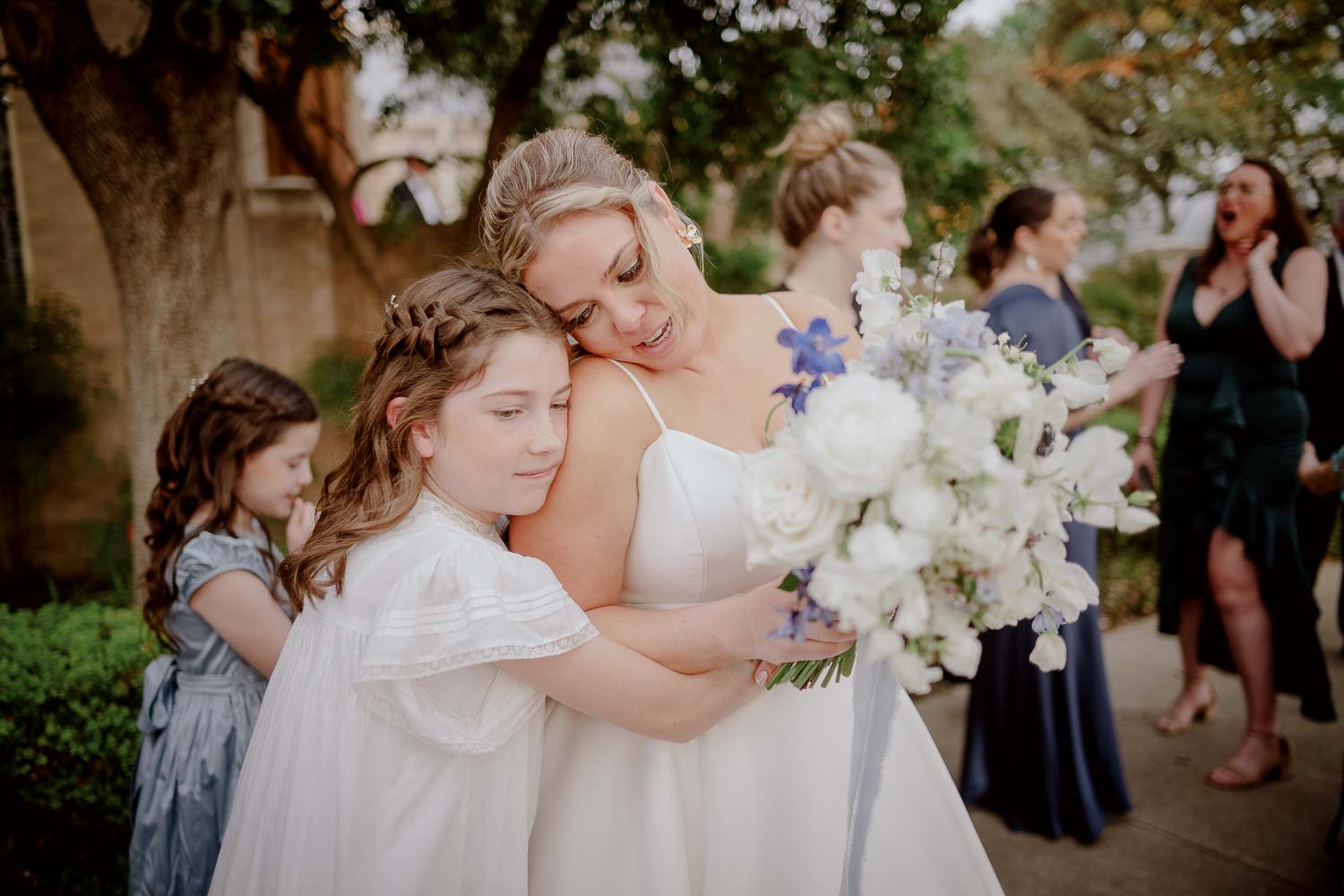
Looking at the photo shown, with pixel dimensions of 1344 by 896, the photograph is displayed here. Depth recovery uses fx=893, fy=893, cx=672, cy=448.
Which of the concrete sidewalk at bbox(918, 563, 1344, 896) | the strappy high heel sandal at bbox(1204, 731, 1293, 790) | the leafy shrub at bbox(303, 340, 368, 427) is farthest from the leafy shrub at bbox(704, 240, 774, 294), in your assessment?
the strappy high heel sandal at bbox(1204, 731, 1293, 790)

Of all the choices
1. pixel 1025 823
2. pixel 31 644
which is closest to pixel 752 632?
pixel 1025 823

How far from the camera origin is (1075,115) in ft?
47.0

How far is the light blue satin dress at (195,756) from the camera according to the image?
233cm

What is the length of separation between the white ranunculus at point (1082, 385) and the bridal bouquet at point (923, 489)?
0.03 meters

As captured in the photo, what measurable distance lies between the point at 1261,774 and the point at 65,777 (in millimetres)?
4574

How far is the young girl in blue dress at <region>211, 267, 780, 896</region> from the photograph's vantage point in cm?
156

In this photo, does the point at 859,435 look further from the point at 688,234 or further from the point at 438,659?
the point at 688,234

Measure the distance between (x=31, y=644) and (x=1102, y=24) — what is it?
16.0 m

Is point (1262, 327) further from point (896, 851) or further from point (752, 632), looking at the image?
point (752, 632)

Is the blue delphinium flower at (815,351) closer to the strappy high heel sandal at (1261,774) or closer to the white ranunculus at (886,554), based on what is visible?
the white ranunculus at (886,554)

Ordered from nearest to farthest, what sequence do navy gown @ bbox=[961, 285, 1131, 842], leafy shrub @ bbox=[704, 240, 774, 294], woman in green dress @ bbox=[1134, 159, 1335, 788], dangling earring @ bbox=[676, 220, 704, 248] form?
1. dangling earring @ bbox=[676, 220, 704, 248]
2. navy gown @ bbox=[961, 285, 1131, 842]
3. woman in green dress @ bbox=[1134, 159, 1335, 788]
4. leafy shrub @ bbox=[704, 240, 774, 294]

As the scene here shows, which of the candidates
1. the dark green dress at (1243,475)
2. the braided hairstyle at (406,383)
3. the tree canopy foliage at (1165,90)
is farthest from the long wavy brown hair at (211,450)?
the tree canopy foliage at (1165,90)

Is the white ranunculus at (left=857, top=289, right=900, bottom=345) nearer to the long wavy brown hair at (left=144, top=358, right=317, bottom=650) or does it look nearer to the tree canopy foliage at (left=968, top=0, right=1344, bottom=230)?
the long wavy brown hair at (left=144, top=358, right=317, bottom=650)

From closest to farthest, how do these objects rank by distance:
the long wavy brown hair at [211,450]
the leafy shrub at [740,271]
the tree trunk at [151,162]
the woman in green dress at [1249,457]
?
the long wavy brown hair at [211,450] → the tree trunk at [151,162] → the woman in green dress at [1249,457] → the leafy shrub at [740,271]
